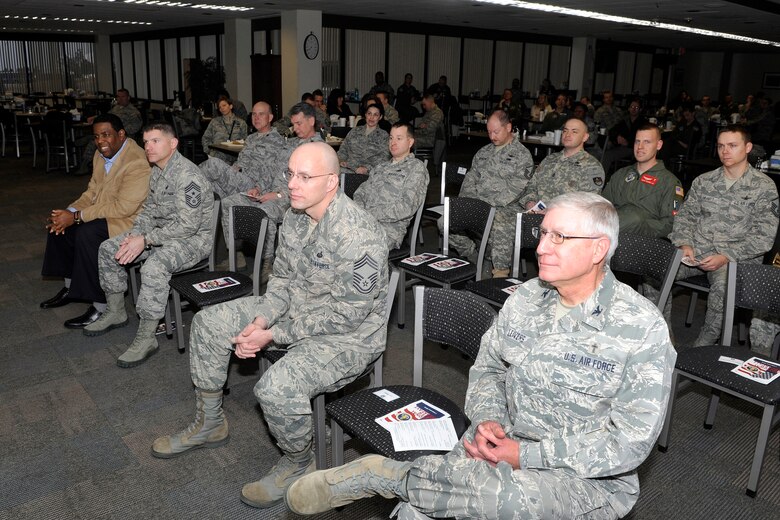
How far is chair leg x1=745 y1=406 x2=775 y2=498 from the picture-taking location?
8.06 ft

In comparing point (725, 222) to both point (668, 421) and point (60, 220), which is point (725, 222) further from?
point (60, 220)

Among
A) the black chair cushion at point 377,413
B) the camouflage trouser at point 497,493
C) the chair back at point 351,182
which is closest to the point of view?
the camouflage trouser at point 497,493

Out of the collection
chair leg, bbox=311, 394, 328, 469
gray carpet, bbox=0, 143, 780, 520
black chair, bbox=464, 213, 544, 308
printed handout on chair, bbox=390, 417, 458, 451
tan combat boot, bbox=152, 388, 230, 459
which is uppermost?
black chair, bbox=464, 213, 544, 308

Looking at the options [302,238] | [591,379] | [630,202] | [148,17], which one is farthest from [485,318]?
[148,17]

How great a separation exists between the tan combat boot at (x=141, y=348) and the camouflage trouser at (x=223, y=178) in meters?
1.82

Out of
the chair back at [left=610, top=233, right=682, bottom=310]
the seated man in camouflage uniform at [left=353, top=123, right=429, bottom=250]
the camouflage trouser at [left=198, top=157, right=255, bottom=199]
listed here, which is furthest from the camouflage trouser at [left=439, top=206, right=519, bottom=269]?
the camouflage trouser at [left=198, top=157, right=255, bottom=199]

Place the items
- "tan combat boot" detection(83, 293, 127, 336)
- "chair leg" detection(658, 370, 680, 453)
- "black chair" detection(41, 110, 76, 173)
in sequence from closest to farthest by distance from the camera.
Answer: "chair leg" detection(658, 370, 680, 453) < "tan combat boot" detection(83, 293, 127, 336) < "black chair" detection(41, 110, 76, 173)

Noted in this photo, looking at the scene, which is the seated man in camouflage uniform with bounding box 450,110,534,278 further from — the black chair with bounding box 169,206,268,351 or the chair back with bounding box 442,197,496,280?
the black chair with bounding box 169,206,268,351

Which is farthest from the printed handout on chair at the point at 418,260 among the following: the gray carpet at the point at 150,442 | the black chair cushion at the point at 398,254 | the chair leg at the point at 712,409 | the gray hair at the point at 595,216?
the gray hair at the point at 595,216

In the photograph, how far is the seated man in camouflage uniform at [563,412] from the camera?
1.68 m

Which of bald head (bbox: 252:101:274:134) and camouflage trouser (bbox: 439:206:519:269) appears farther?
bald head (bbox: 252:101:274:134)

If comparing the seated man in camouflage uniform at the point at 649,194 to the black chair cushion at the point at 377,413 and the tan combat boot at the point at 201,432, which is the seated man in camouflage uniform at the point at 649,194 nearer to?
the black chair cushion at the point at 377,413

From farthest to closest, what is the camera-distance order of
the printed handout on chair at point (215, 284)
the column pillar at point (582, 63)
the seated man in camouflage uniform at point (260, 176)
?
the column pillar at point (582, 63)
the seated man in camouflage uniform at point (260, 176)
the printed handout on chair at point (215, 284)

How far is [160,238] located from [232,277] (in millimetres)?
575
